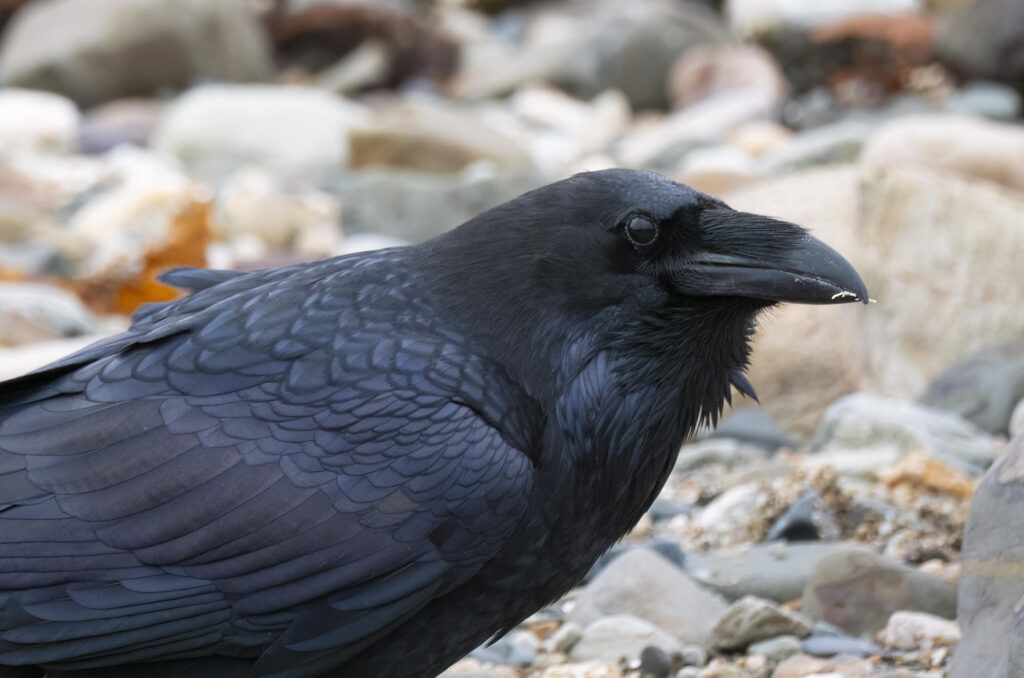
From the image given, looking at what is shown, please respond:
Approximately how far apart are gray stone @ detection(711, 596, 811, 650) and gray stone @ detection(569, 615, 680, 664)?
0.15 m

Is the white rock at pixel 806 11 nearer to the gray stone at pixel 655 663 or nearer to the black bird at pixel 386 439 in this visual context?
the gray stone at pixel 655 663

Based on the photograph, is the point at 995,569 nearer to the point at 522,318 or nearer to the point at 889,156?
the point at 522,318

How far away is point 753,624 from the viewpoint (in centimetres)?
380

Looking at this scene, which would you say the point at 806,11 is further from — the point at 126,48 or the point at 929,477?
the point at 929,477

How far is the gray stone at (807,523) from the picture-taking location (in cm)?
463

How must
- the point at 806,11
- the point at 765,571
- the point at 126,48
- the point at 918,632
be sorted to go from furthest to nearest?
the point at 806,11, the point at 126,48, the point at 765,571, the point at 918,632

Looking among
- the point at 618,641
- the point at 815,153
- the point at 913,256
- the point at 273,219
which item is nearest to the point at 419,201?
the point at 273,219

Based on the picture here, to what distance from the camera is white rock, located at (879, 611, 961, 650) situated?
3664 mm

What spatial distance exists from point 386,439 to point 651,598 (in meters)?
1.63

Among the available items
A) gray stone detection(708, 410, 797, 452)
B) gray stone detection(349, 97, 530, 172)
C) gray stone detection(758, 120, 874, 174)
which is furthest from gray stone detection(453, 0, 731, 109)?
gray stone detection(708, 410, 797, 452)

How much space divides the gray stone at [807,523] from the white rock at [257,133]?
9.61m

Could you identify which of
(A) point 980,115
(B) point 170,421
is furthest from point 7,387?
(A) point 980,115

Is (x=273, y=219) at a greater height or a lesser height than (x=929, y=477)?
greater

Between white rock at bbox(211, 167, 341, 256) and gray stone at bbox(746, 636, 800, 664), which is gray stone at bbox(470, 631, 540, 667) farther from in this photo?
white rock at bbox(211, 167, 341, 256)
